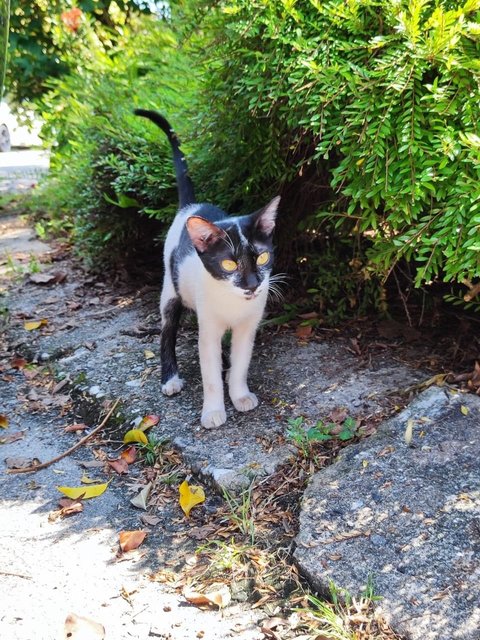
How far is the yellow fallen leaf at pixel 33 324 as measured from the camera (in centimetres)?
374

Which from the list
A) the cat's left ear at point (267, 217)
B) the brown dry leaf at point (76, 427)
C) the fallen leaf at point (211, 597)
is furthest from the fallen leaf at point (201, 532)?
the cat's left ear at point (267, 217)

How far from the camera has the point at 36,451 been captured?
2.65 meters

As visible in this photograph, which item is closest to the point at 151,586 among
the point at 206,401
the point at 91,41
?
the point at 206,401

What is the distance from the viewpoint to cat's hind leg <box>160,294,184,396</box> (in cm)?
285

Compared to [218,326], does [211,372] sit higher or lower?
lower

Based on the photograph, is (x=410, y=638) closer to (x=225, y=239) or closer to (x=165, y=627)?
(x=165, y=627)

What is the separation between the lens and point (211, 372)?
8.46 feet

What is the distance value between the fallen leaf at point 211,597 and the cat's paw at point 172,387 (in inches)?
41.3

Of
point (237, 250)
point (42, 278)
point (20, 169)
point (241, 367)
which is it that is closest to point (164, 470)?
point (241, 367)

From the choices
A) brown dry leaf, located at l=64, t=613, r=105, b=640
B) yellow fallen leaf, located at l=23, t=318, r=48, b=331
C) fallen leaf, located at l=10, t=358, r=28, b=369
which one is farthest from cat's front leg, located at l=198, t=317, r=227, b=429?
yellow fallen leaf, located at l=23, t=318, r=48, b=331

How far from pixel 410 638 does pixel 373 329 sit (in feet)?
5.13

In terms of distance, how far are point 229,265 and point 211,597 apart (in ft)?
3.59

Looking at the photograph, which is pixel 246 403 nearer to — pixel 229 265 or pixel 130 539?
pixel 229 265

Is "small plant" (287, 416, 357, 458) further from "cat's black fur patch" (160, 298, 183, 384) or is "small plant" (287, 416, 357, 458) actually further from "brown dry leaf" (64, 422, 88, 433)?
"brown dry leaf" (64, 422, 88, 433)
